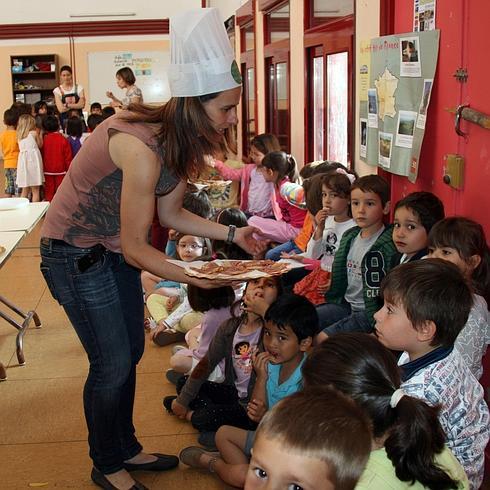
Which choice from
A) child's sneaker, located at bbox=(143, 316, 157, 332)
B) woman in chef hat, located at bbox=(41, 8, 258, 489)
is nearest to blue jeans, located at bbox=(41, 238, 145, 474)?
woman in chef hat, located at bbox=(41, 8, 258, 489)

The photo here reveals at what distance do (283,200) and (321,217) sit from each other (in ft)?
4.87

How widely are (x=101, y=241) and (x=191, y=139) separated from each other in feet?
1.67

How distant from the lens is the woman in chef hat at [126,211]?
2418 mm

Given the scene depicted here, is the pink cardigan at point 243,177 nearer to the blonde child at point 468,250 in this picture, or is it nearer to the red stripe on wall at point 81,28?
the blonde child at point 468,250

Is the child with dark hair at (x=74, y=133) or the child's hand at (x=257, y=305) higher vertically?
the child with dark hair at (x=74, y=133)

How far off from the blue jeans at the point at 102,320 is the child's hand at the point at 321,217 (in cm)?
149

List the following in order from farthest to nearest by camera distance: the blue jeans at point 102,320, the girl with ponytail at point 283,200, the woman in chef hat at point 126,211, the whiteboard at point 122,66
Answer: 1. the whiteboard at point 122,66
2. the girl with ponytail at point 283,200
3. the blue jeans at point 102,320
4. the woman in chef hat at point 126,211

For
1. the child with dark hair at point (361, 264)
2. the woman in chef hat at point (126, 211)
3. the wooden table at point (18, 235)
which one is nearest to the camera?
the woman in chef hat at point (126, 211)

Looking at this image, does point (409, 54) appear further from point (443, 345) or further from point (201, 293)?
point (443, 345)

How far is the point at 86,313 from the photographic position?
2631mm

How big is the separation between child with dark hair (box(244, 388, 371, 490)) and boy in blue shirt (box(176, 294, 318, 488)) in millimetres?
1505

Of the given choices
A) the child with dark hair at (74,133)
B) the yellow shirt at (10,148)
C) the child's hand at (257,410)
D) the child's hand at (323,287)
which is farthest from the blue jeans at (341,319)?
the yellow shirt at (10,148)

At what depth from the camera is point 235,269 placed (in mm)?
2859

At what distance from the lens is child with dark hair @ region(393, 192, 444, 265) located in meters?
3.15
